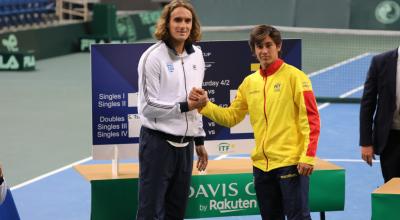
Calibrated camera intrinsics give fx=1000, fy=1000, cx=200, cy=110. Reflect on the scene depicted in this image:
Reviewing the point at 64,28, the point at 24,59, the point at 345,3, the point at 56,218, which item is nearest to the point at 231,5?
the point at 345,3

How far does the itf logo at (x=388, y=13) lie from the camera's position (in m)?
17.6

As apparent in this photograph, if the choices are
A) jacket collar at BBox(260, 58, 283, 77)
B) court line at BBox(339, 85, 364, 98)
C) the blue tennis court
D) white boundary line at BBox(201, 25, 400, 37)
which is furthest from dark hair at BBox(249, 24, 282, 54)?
court line at BBox(339, 85, 364, 98)

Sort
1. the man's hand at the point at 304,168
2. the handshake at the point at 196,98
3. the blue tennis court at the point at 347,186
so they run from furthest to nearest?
the blue tennis court at the point at 347,186 → the handshake at the point at 196,98 → the man's hand at the point at 304,168

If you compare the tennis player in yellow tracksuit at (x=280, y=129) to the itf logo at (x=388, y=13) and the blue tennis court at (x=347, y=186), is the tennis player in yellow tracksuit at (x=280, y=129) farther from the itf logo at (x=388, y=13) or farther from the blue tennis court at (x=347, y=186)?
the itf logo at (x=388, y=13)

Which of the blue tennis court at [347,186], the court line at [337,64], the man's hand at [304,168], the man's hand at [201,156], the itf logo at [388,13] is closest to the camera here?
the man's hand at [304,168]

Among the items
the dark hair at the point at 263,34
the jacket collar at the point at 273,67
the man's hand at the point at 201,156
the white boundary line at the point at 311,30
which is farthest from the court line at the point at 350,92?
the dark hair at the point at 263,34

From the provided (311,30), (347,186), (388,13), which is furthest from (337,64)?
(347,186)

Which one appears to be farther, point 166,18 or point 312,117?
point 166,18

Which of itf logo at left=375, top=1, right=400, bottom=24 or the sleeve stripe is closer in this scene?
the sleeve stripe

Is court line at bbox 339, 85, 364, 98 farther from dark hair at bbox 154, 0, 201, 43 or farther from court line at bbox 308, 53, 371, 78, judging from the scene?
dark hair at bbox 154, 0, 201, 43

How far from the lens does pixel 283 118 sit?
21.9ft

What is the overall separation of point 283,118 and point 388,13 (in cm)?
1163

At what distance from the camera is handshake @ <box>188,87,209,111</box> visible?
6.69 m

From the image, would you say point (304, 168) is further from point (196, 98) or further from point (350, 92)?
point (350, 92)
